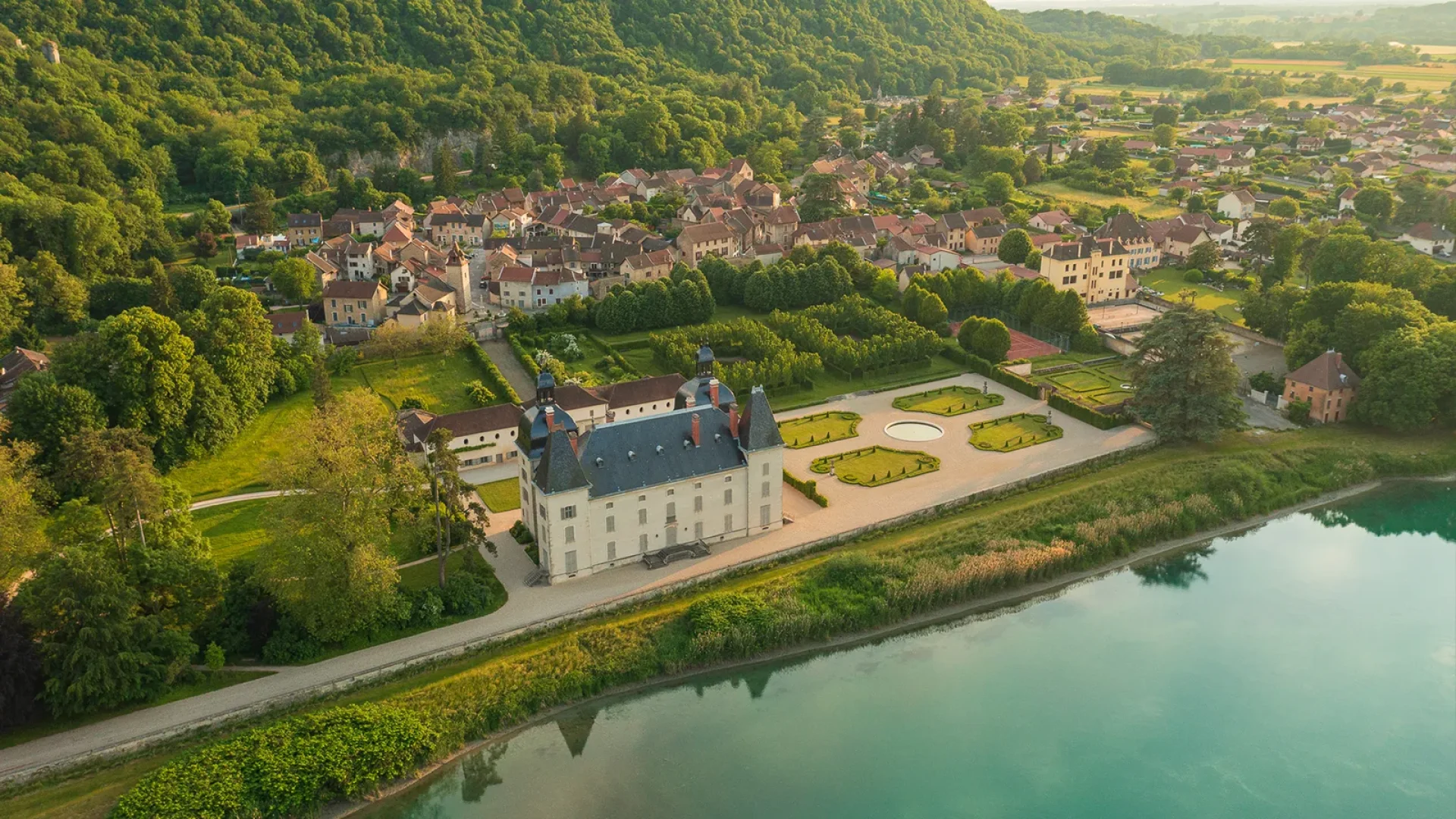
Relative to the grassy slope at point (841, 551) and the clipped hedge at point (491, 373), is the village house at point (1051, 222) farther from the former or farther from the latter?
the clipped hedge at point (491, 373)

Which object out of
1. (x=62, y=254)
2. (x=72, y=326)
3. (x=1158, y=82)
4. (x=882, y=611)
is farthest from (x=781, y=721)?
(x=1158, y=82)

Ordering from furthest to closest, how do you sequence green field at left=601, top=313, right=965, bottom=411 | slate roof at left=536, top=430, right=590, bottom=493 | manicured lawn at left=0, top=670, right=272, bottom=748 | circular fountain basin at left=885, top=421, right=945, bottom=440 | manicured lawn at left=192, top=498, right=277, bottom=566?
1. green field at left=601, top=313, right=965, bottom=411
2. circular fountain basin at left=885, top=421, right=945, bottom=440
3. manicured lawn at left=192, top=498, right=277, bottom=566
4. slate roof at left=536, top=430, right=590, bottom=493
5. manicured lawn at left=0, top=670, right=272, bottom=748

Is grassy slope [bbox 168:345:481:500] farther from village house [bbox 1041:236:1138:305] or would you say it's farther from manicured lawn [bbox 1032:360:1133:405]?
village house [bbox 1041:236:1138:305]

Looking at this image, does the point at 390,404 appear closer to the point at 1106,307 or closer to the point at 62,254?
the point at 62,254

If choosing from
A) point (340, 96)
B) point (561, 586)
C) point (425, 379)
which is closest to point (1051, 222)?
point (425, 379)

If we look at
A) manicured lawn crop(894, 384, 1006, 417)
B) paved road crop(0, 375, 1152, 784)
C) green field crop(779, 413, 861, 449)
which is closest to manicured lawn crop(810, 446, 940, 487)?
paved road crop(0, 375, 1152, 784)

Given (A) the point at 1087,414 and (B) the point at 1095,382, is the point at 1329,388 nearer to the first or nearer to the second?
(B) the point at 1095,382
